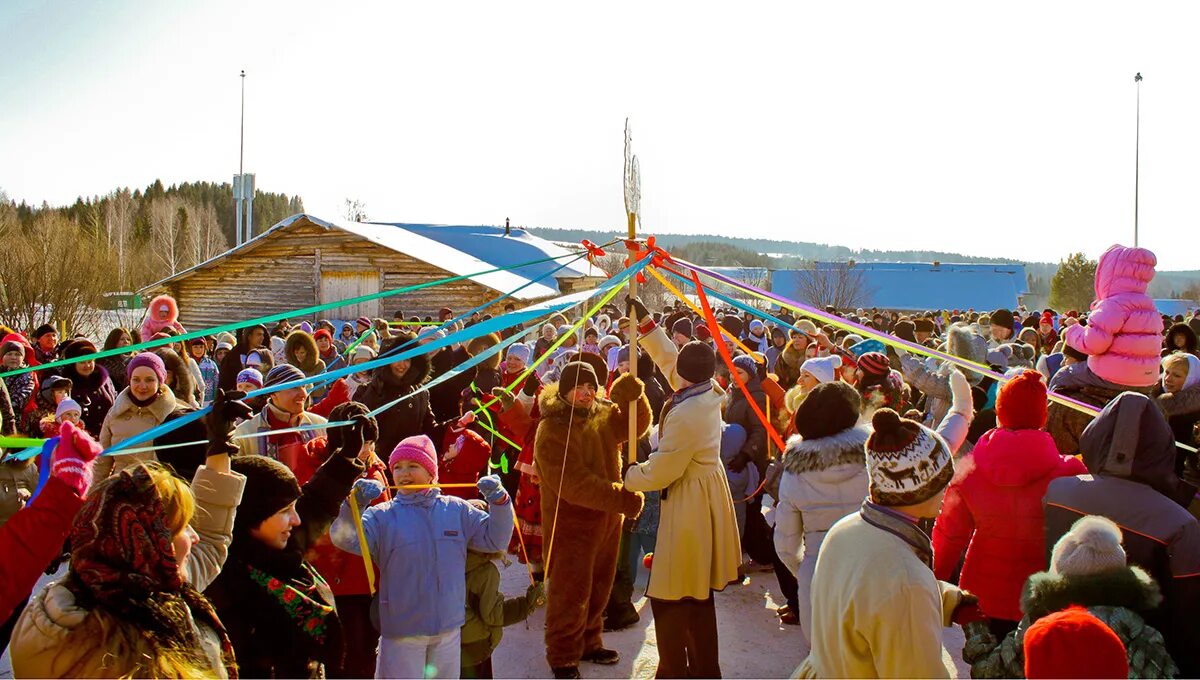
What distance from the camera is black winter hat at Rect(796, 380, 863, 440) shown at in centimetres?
406

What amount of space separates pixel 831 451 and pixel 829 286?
47.5 m

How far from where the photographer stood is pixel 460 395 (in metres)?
8.32

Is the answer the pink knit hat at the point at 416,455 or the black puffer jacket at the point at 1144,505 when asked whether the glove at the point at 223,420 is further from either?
the black puffer jacket at the point at 1144,505

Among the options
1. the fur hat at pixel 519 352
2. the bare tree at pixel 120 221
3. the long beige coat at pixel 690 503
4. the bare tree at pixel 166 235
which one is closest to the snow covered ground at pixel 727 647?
the long beige coat at pixel 690 503

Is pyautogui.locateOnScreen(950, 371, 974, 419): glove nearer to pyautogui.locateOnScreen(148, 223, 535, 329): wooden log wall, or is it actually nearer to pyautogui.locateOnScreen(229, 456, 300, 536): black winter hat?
pyautogui.locateOnScreen(229, 456, 300, 536): black winter hat

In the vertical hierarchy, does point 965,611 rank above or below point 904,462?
below

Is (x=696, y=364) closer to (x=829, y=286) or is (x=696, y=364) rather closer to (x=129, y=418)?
(x=129, y=418)

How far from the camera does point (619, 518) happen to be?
5.27 meters

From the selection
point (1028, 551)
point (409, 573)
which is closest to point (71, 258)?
point (409, 573)

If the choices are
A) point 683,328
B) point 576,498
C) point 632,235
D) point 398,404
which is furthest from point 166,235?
point 576,498

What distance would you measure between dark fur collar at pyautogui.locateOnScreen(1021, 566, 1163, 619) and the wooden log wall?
71.8ft

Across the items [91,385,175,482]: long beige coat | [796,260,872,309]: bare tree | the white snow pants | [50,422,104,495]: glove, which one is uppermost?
[796,260,872,309]: bare tree

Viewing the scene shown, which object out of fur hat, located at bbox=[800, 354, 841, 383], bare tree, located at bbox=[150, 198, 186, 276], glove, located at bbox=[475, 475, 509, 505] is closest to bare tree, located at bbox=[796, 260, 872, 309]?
fur hat, located at bbox=[800, 354, 841, 383]

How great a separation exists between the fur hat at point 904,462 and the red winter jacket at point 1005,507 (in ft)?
5.24
